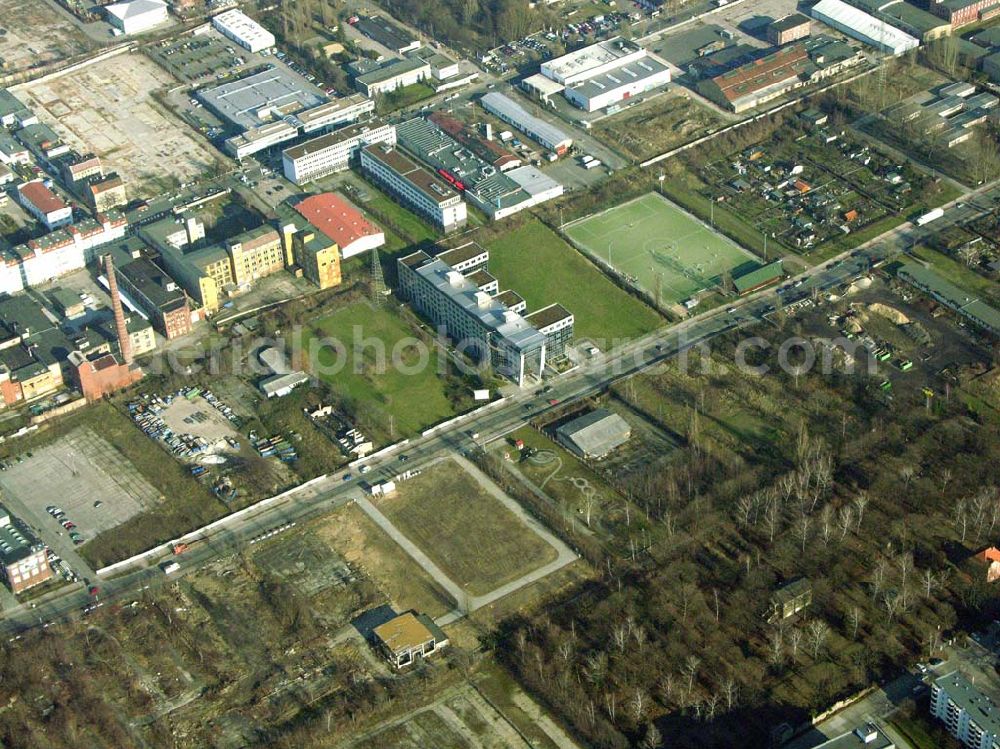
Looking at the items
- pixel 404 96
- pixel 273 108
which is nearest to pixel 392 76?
pixel 404 96

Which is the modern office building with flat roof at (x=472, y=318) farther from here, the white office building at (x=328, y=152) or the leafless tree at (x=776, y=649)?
the leafless tree at (x=776, y=649)

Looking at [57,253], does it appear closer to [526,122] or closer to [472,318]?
[472,318]

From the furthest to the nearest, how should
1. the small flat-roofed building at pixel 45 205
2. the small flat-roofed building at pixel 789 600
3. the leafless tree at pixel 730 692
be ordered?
the small flat-roofed building at pixel 45 205 < the small flat-roofed building at pixel 789 600 < the leafless tree at pixel 730 692

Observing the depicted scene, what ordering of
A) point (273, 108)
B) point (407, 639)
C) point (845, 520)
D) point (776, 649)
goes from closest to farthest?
point (776, 649)
point (407, 639)
point (845, 520)
point (273, 108)

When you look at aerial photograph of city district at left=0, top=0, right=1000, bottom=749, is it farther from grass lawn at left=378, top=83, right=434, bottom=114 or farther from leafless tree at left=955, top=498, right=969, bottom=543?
grass lawn at left=378, top=83, right=434, bottom=114

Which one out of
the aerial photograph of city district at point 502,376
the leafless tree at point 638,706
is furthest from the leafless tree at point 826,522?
the leafless tree at point 638,706

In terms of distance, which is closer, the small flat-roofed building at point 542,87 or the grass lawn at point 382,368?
the grass lawn at point 382,368

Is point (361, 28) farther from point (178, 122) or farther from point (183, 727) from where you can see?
point (183, 727)
